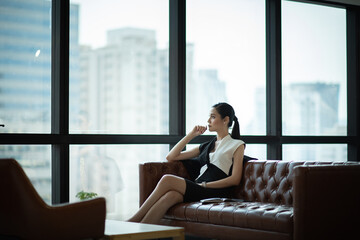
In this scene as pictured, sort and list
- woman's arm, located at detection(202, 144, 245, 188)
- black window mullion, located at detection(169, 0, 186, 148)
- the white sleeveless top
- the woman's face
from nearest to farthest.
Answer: woman's arm, located at detection(202, 144, 245, 188) → the white sleeveless top → the woman's face → black window mullion, located at detection(169, 0, 186, 148)

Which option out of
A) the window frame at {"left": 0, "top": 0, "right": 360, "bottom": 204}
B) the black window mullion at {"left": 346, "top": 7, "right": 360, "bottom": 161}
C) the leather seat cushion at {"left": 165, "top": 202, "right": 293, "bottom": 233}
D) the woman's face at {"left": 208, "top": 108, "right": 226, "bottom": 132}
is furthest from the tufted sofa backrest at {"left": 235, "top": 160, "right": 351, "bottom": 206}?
the black window mullion at {"left": 346, "top": 7, "right": 360, "bottom": 161}

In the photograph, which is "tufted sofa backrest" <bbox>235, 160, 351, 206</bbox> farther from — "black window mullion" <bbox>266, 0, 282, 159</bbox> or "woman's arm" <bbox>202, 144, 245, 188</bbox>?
"black window mullion" <bbox>266, 0, 282, 159</bbox>

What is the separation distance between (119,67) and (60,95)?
0.73m

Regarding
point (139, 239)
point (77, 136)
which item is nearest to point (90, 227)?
point (139, 239)

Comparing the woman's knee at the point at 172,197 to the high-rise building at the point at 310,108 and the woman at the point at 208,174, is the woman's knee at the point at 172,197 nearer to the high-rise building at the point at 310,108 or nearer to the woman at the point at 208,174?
the woman at the point at 208,174

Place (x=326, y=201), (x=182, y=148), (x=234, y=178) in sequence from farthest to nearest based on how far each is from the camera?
1. (x=182, y=148)
2. (x=234, y=178)
3. (x=326, y=201)

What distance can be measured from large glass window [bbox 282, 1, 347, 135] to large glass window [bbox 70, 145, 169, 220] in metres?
1.84

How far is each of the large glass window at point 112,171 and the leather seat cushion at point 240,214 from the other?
36.1 inches

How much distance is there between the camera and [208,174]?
204 inches

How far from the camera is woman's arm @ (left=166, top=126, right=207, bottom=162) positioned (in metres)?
5.32

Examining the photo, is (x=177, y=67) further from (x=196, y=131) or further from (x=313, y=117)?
(x=313, y=117)

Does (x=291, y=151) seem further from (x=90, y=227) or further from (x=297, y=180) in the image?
(x=90, y=227)

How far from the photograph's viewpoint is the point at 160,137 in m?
5.76

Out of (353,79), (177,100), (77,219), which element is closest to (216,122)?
(177,100)
